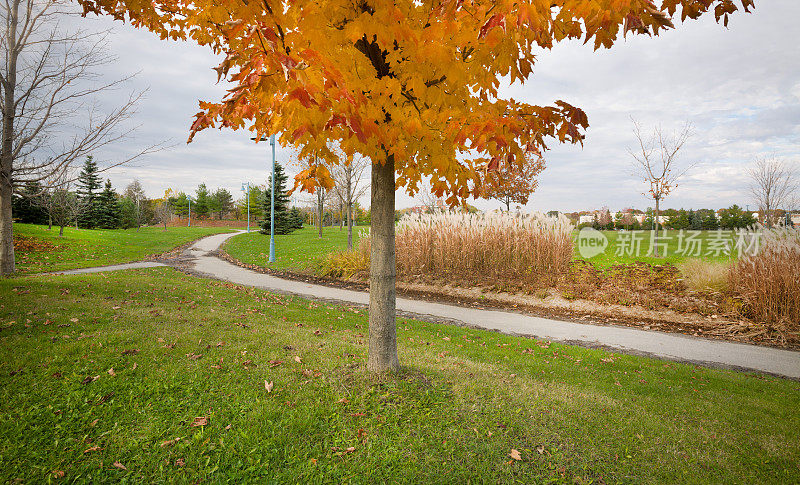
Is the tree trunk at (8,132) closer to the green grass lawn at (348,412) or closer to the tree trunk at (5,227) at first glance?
the tree trunk at (5,227)

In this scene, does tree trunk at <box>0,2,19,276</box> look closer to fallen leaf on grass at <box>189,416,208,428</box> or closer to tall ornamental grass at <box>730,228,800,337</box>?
fallen leaf on grass at <box>189,416,208,428</box>

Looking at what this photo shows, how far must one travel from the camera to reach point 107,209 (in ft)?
125

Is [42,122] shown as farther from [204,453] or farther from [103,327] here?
[204,453]

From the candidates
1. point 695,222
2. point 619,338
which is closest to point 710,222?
point 695,222

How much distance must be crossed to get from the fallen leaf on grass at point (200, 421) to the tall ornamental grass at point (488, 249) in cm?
787

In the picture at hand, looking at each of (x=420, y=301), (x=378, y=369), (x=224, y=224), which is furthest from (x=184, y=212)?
(x=378, y=369)

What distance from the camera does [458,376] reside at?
3.77 meters

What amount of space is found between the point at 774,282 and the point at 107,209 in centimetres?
4981

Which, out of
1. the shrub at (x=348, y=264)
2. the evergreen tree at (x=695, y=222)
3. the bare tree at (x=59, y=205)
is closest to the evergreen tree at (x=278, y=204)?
the bare tree at (x=59, y=205)

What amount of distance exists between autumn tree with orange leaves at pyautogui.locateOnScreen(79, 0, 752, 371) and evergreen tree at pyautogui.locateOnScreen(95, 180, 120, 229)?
44392 millimetres

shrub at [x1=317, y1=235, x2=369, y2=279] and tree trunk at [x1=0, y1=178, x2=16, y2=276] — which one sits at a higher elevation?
tree trunk at [x1=0, y1=178, x2=16, y2=276]

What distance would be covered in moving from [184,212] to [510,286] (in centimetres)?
6900

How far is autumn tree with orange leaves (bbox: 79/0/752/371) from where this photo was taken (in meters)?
1.88

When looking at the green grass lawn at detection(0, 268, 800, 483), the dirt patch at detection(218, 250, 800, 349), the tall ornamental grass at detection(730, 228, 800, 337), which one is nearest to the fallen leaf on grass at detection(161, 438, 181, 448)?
the green grass lawn at detection(0, 268, 800, 483)
